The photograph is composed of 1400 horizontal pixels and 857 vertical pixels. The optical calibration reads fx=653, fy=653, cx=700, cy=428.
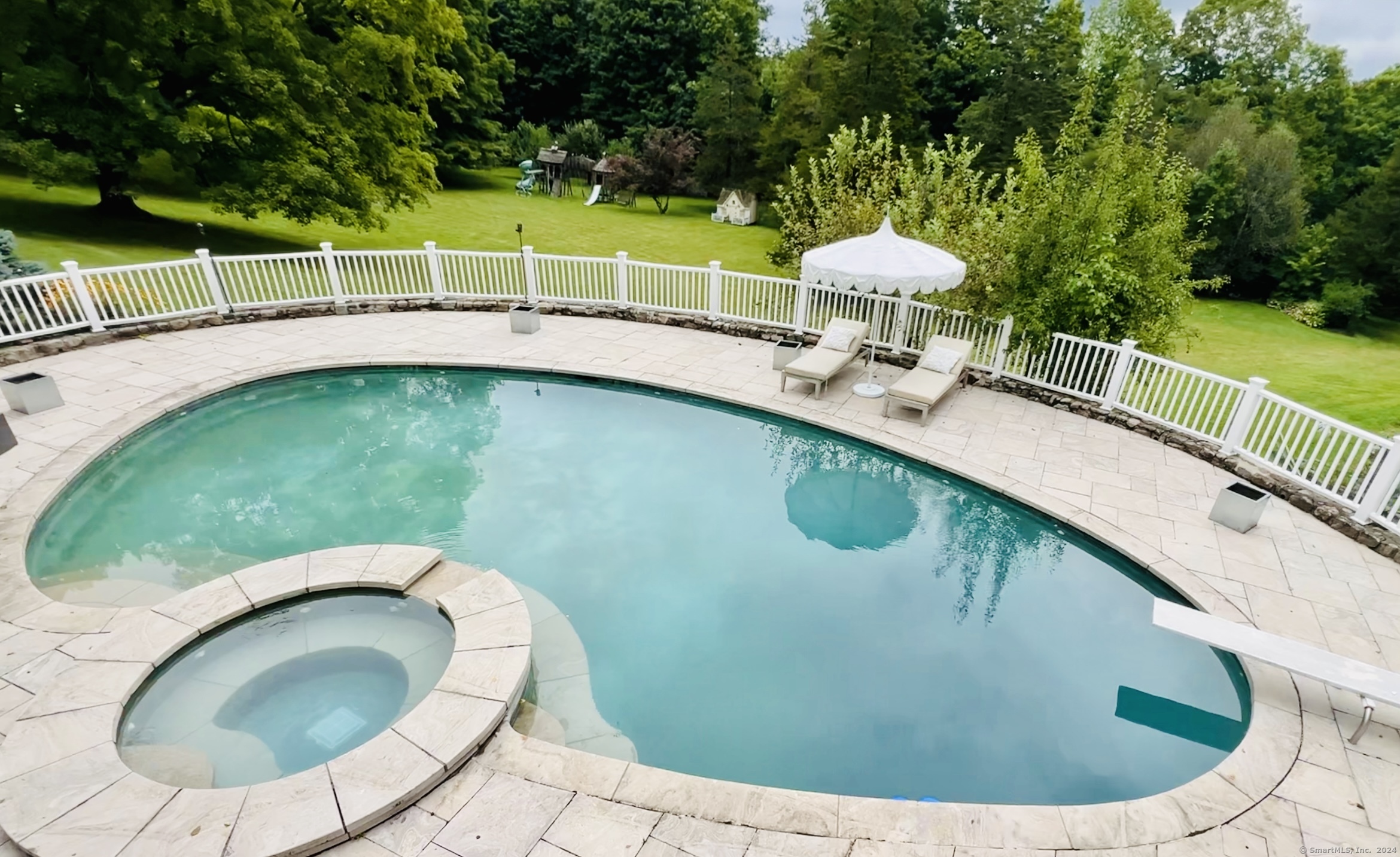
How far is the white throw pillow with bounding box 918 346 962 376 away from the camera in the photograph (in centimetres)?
821

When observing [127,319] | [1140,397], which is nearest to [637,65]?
[127,319]

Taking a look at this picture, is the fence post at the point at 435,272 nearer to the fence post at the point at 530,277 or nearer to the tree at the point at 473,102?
the fence post at the point at 530,277

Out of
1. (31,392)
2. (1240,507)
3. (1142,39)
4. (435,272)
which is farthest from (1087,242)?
(1142,39)

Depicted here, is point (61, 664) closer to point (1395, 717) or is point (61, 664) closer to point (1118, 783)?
point (1118, 783)

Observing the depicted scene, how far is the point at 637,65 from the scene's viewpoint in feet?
119

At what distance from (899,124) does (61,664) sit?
26.8 m

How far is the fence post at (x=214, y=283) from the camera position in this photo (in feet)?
32.0

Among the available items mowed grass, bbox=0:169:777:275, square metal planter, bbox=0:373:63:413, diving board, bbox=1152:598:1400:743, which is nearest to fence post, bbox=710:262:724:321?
diving board, bbox=1152:598:1400:743

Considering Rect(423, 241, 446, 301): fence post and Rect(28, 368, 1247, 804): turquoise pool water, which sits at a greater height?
Rect(423, 241, 446, 301): fence post

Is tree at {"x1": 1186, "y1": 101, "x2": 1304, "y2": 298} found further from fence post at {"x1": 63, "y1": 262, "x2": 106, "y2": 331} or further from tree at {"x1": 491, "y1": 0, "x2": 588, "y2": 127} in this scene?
fence post at {"x1": 63, "y1": 262, "x2": 106, "y2": 331}

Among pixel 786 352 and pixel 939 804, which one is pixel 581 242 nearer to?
pixel 786 352

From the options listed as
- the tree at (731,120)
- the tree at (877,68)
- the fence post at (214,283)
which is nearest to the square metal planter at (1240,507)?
the fence post at (214,283)

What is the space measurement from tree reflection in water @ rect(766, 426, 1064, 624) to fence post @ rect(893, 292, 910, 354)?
8.23 feet

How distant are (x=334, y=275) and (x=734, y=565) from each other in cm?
858
